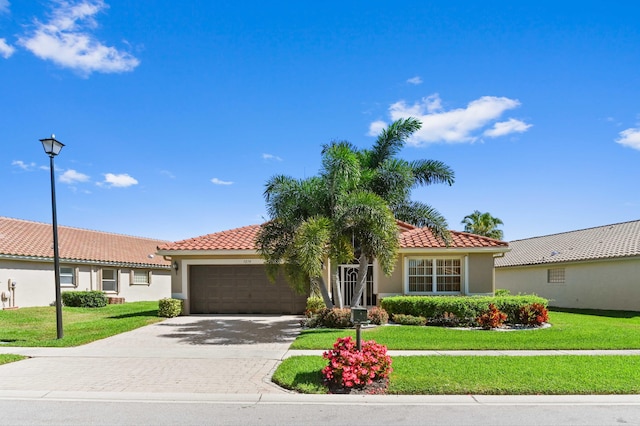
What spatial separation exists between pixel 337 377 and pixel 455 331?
712cm

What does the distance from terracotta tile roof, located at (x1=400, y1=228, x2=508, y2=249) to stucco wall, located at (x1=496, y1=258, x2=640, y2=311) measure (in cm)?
672

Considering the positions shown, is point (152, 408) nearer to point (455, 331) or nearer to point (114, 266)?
point (455, 331)

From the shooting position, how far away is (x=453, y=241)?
16891mm

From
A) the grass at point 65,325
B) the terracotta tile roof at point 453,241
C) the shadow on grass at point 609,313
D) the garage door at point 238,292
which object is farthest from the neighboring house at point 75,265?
the shadow on grass at point 609,313

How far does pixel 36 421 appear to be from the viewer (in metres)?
5.92

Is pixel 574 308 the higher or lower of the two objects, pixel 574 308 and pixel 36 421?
the lower

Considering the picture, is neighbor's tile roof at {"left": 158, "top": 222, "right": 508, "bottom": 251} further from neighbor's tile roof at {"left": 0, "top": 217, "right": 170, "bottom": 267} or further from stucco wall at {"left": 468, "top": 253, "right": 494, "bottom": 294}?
neighbor's tile roof at {"left": 0, "top": 217, "right": 170, "bottom": 267}

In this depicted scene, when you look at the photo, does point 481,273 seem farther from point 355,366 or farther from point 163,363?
point 163,363

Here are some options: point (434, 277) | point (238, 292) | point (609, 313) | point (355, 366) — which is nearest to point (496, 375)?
point (355, 366)

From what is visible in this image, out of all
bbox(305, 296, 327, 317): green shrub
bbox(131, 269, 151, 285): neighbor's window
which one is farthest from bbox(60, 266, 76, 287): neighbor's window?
bbox(305, 296, 327, 317): green shrub

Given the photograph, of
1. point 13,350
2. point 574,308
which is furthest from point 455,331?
point 574,308

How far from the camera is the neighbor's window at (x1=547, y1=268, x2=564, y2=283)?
24531 millimetres

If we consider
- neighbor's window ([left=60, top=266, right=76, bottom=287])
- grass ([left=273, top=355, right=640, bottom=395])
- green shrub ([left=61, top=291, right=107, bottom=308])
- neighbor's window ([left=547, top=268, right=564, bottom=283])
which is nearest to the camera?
grass ([left=273, top=355, right=640, bottom=395])

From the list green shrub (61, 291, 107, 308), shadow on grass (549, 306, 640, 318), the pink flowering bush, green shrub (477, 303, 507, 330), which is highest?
the pink flowering bush
